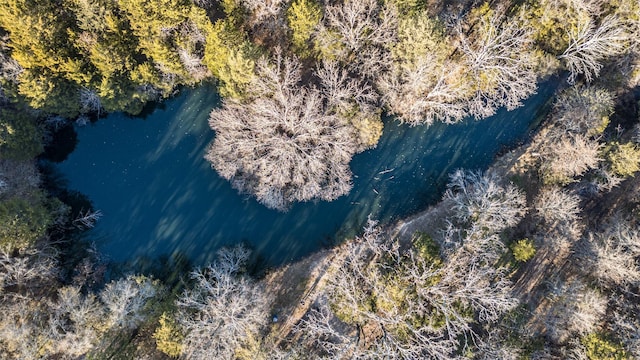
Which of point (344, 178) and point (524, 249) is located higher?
point (524, 249)

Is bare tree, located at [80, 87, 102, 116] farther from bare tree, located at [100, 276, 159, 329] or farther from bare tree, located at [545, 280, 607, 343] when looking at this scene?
bare tree, located at [545, 280, 607, 343]

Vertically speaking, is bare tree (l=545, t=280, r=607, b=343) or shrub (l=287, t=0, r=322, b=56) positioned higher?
shrub (l=287, t=0, r=322, b=56)

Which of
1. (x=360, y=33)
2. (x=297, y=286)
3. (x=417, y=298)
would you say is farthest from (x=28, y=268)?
(x=360, y=33)

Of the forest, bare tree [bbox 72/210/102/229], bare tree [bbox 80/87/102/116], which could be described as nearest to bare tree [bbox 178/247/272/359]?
the forest

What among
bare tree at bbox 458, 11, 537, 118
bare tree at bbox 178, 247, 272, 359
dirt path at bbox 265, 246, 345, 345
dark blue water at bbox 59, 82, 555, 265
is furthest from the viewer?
dirt path at bbox 265, 246, 345, 345

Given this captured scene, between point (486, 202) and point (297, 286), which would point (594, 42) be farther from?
point (297, 286)

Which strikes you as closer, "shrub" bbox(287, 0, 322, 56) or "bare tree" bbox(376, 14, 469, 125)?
"shrub" bbox(287, 0, 322, 56)

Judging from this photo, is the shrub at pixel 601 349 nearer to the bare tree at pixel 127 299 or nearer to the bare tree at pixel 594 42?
the bare tree at pixel 594 42
